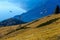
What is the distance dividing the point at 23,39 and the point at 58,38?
59.8 feet

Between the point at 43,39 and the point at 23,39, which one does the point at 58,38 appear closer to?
the point at 43,39

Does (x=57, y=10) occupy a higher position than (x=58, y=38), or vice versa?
(x=57, y=10)

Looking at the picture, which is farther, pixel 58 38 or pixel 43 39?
pixel 43 39

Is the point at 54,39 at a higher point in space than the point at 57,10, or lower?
lower

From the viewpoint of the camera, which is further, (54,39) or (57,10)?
(57,10)

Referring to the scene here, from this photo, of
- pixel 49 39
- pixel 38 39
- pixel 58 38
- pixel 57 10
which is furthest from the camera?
pixel 57 10

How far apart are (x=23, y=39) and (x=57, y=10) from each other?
114 metres

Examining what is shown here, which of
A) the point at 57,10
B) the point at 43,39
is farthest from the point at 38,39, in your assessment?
the point at 57,10

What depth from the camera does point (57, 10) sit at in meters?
179

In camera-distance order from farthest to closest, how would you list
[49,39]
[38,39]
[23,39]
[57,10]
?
1. [57,10]
2. [23,39]
3. [38,39]
4. [49,39]

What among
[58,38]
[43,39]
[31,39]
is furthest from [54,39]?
[31,39]

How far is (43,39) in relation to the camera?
60.3 metres

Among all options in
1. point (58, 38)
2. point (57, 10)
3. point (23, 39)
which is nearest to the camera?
point (58, 38)

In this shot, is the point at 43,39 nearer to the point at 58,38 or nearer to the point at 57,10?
the point at 58,38
